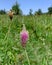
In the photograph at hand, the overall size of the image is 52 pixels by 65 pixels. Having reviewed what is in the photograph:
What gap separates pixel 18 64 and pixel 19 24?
3560 millimetres

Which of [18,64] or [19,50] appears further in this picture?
[19,50]

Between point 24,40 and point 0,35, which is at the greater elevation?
point 24,40

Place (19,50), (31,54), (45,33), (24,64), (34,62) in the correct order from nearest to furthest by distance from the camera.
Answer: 1. (34,62)
2. (24,64)
3. (31,54)
4. (19,50)
5. (45,33)

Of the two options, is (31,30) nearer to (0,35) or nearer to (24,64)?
(0,35)

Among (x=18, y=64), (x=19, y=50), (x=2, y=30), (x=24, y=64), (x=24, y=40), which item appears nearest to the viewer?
(x=24, y=40)

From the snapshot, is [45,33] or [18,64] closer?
[18,64]

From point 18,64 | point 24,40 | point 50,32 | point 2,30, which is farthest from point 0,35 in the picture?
point 24,40

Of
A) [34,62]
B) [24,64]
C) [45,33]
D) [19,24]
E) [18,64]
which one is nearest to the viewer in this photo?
[18,64]

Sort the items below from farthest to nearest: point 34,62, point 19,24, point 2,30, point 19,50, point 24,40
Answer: point 19,24, point 2,30, point 19,50, point 34,62, point 24,40

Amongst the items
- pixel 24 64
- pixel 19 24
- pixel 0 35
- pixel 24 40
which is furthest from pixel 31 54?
pixel 19 24

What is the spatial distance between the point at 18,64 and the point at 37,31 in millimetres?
3090

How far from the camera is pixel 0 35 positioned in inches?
185

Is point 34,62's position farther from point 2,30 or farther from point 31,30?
point 31,30

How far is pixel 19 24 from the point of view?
599 centimetres
